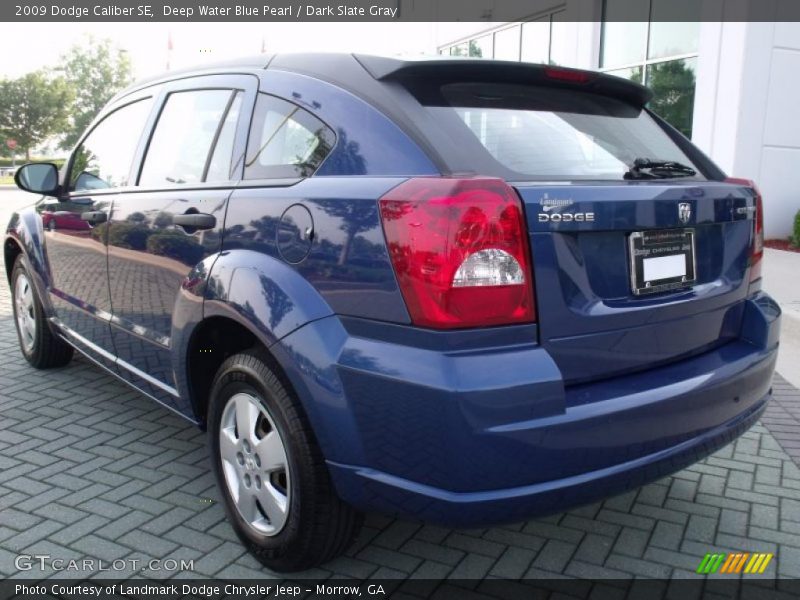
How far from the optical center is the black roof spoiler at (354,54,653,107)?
236 centimetres

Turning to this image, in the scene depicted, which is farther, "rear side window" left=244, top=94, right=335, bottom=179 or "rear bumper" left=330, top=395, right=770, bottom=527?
"rear side window" left=244, top=94, right=335, bottom=179

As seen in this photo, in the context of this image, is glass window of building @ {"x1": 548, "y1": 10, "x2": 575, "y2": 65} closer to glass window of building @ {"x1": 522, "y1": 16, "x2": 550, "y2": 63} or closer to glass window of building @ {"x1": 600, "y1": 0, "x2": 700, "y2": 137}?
glass window of building @ {"x1": 522, "y1": 16, "x2": 550, "y2": 63}

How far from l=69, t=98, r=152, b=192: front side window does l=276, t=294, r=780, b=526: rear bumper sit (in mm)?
1974

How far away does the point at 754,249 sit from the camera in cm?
278

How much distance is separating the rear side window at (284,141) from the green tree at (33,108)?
205ft

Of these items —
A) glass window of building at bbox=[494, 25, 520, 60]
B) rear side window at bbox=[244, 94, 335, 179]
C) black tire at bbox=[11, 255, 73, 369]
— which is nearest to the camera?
rear side window at bbox=[244, 94, 335, 179]

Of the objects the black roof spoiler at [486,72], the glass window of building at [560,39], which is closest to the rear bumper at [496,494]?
the black roof spoiler at [486,72]

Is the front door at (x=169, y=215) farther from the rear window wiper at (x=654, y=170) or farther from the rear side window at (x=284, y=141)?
the rear window wiper at (x=654, y=170)

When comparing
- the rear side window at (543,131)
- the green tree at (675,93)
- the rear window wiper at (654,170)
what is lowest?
the rear window wiper at (654,170)

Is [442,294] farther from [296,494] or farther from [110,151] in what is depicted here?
[110,151]

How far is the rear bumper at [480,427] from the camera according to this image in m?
1.95

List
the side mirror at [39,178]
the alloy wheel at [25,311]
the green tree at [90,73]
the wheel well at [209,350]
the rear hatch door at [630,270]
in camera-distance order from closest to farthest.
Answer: the rear hatch door at [630,270] → the wheel well at [209,350] → the side mirror at [39,178] → the alloy wheel at [25,311] → the green tree at [90,73]

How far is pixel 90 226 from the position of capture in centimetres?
373

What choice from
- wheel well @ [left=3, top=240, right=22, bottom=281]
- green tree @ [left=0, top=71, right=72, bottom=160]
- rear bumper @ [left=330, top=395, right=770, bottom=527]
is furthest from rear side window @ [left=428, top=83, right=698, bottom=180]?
green tree @ [left=0, top=71, right=72, bottom=160]
